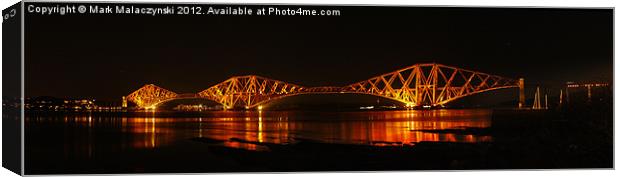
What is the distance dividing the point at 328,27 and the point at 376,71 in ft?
3.55

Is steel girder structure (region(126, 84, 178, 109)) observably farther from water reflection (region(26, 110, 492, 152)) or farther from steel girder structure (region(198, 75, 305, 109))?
water reflection (region(26, 110, 492, 152))

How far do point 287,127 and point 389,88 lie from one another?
1.51 m

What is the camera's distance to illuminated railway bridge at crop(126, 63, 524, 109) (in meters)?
11.8

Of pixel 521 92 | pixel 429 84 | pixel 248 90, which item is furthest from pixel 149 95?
pixel 521 92

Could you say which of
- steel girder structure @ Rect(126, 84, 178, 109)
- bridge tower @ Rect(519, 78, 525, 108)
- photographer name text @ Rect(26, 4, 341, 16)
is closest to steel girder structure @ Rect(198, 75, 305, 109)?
steel girder structure @ Rect(126, 84, 178, 109)

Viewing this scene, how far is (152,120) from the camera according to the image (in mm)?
13594

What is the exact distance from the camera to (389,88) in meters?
12.6

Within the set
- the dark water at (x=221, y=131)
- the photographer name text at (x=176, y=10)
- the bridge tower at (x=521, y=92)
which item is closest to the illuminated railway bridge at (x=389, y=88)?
the bridge tower at (x=521, y=92)

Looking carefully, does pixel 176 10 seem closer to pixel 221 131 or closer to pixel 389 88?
pixel 389 88

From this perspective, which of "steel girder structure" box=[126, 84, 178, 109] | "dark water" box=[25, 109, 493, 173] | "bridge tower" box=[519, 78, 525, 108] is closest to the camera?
"dark water" box=[25, 109, 493, 173]

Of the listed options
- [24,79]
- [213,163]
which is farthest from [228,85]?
[24,79]

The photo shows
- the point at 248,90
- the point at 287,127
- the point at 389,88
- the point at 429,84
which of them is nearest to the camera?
the point at 429,84

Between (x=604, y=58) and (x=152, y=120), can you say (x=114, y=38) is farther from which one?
(x=604, y=58)

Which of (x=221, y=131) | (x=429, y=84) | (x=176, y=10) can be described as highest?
(x=176, y=10)
